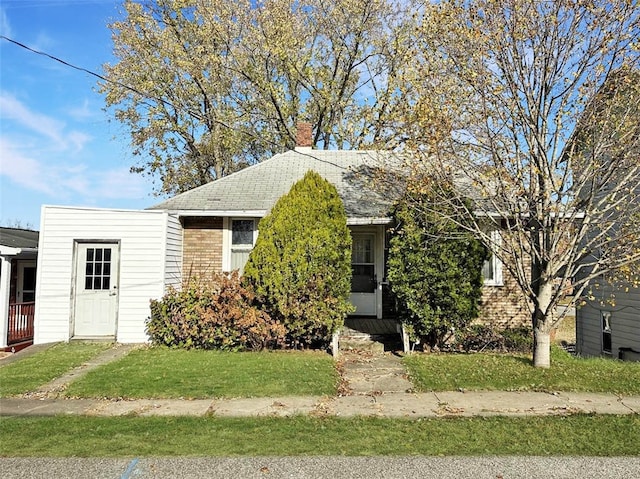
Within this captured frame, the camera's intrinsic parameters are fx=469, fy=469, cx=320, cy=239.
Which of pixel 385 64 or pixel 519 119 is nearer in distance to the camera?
pixel 519 119

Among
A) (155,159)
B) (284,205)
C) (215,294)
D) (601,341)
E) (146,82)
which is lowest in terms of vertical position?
(601,341)

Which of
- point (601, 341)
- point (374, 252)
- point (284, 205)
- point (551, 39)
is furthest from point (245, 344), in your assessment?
point (601, 341)

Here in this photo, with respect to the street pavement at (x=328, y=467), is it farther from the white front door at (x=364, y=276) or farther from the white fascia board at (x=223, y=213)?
the white front door at (x=364, y=276)

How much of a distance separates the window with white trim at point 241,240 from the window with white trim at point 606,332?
10395 millimetres

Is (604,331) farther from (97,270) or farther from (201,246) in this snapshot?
(97,270)

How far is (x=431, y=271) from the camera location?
9.04 meters

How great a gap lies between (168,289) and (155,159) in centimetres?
1557

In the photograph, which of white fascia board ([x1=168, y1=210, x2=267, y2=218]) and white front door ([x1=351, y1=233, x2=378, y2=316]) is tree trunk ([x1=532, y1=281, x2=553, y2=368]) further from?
white fascia board ([x1=168, y1=210, x2=267, y2=218])

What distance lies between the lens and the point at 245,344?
9516mm

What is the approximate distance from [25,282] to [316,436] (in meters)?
→ 12.0

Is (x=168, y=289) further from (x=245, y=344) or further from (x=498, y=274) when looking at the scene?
(x=498, y=274)

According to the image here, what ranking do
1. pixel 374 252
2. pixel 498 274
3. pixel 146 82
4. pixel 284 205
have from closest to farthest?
pixel 284 205
pixel 498 274
pixel 374 252
pixel 146 82

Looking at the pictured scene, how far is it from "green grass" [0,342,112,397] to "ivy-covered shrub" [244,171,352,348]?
11.9ft

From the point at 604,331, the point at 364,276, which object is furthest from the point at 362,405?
the point at 604,331
